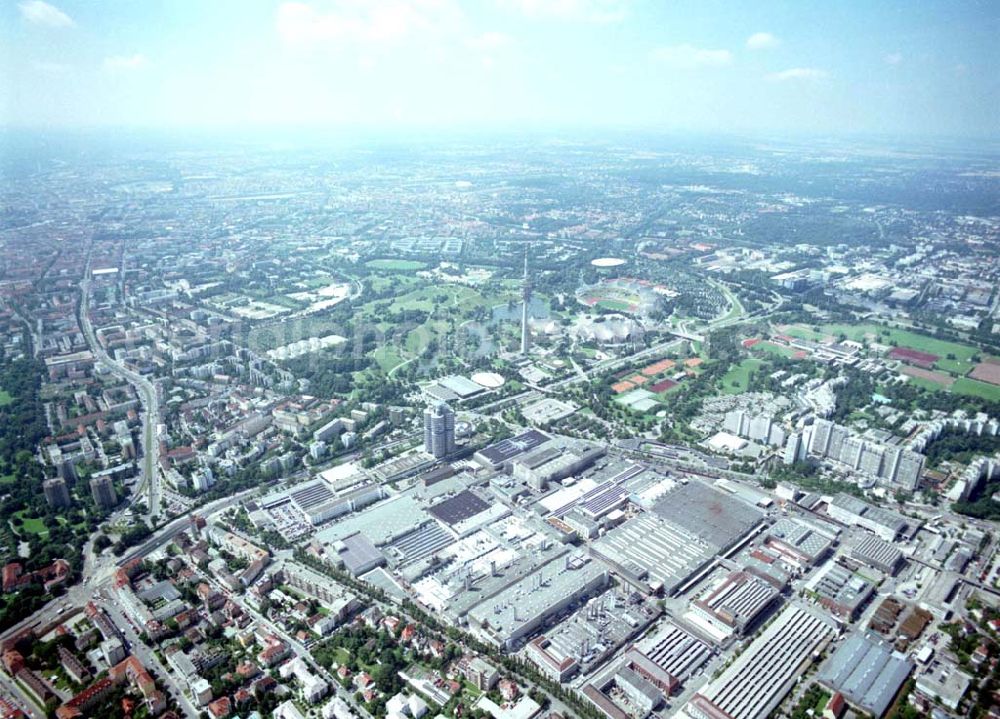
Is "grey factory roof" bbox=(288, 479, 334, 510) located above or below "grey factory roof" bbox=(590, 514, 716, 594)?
below

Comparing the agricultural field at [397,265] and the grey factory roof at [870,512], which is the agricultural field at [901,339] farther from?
the agricultural field at [397,265]

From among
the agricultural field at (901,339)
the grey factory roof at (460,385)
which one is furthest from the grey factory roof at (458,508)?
the agricultural field at (901,339)

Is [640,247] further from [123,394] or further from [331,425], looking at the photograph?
[123,394]

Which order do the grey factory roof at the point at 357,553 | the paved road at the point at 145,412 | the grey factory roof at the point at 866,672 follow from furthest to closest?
the paved road at the point at 145,412 < the grey factory roof at the point at 357,553 < the grey factory roof at the point at 866,672

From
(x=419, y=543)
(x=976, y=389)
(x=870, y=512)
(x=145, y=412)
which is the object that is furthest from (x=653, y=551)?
(x=145, y=412)

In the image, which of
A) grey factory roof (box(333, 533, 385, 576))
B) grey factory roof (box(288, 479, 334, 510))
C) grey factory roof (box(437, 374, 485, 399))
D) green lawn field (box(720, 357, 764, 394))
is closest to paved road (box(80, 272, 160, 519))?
grey factory roof (box(288, 479, 334, 510))

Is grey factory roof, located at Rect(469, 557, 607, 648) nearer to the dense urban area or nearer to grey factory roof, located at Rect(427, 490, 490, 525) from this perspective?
the dense urban area

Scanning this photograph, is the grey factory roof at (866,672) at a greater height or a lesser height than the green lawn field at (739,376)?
greater
